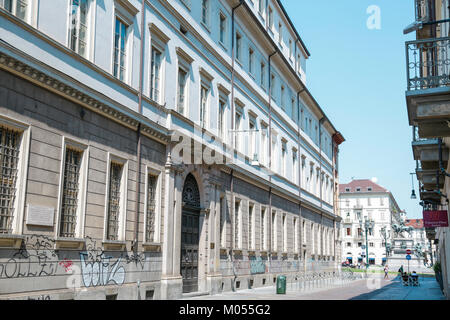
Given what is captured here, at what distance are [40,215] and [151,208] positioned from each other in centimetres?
638

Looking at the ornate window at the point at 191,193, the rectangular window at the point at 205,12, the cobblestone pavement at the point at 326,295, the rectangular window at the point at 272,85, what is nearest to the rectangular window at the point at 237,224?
the cobblestone pavement at the point at 326,295

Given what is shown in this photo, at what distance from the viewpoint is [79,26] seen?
14.1 metres

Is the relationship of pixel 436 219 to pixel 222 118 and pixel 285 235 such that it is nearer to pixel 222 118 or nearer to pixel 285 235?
pixel 222 118

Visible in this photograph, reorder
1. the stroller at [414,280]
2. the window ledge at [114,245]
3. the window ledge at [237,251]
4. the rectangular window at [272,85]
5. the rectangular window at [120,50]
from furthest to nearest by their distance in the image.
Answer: the stroller at [414,280] < the rectangular window at [272,85] < the window ledge at [237,251] < the rectangular window at [120,50] < the window ledge at [114,245]

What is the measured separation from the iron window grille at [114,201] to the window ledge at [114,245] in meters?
0.25

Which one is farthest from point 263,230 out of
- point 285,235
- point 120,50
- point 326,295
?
point 120,50

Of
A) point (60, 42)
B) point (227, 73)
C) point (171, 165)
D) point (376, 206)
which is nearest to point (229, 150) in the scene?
point (227, 73)

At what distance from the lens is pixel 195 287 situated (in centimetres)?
2166

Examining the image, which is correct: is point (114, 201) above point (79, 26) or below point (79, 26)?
below

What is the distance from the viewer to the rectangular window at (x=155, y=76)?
18.4 m

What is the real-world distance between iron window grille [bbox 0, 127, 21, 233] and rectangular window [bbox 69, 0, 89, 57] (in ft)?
12.0

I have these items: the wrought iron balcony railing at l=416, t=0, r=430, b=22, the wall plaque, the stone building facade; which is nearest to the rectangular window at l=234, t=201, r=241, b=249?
the stone building facade

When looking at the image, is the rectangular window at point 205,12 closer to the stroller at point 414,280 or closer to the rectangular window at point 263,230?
the rectangular window at point 263,230

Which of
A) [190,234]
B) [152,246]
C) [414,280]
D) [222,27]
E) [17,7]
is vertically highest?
[222,27]
